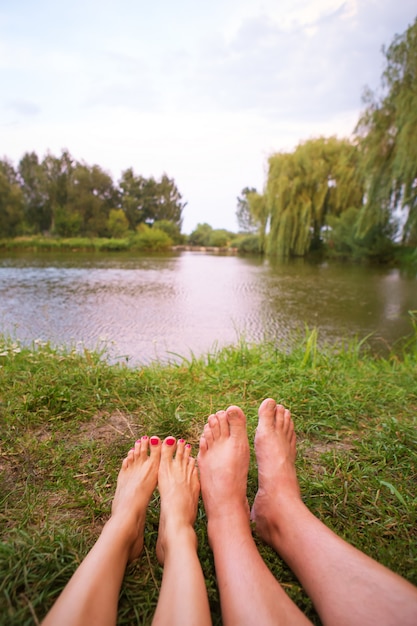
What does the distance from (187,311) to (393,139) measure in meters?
7.01

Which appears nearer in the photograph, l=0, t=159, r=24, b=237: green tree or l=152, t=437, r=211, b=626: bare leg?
l=152, t=437, r=211, b=626: bare leg

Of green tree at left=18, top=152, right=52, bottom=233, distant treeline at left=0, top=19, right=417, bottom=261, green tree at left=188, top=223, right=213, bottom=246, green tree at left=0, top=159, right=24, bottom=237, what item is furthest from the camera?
green tree at left=188, top=223, right=213, bottom=246

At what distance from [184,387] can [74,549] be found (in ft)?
3.58

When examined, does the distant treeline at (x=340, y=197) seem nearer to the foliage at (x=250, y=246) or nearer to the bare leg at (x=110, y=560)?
the foliage at (x=250, y=246)

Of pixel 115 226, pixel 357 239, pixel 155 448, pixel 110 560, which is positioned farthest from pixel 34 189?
pixel 110 560

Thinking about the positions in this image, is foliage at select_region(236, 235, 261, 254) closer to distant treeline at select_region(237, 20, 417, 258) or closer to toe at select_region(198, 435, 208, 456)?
distant treeline at select_region(237, 20, 417, 258)

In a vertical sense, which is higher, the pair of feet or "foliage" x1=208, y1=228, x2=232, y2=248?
"foliage" x1=208, y1=228, x2=232, y2=248

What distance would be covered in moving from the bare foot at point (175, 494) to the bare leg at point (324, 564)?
8.0 inches

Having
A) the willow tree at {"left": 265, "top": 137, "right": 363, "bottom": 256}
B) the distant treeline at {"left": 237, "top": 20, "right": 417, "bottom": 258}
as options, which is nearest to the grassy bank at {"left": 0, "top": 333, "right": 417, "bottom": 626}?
the distant treeline at {"left": 237, "top": 20, "right": 417, "bottom": 258}

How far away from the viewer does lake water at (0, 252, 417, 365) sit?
3.83 meters

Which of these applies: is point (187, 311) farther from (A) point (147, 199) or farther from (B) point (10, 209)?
(A) point (147, 199)

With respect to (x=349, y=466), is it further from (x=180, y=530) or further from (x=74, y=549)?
(x=74, y=549)

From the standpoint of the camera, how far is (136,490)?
102cm

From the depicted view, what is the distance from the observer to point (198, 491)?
3.59 feet
